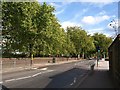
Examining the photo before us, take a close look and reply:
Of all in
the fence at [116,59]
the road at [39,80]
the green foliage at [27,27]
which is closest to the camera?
the fence at [116,59]

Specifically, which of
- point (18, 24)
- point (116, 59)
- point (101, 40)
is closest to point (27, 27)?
point (18, 24)

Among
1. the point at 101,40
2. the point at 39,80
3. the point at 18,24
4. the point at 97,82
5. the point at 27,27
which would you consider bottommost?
the point at 97,82

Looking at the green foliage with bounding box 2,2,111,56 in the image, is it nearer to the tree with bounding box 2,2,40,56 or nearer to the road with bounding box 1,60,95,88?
the tree with bounding box 2,2,40,56

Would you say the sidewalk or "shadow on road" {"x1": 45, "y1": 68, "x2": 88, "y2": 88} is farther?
"shadow on road" {"x1": 45, "y1": 68, "x2": 88, "y2": 88}

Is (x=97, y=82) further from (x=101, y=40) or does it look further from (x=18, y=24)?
(x=101, y=40)

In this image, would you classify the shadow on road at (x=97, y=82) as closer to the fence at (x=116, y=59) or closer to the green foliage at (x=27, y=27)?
the fence at (x=116, y=59)

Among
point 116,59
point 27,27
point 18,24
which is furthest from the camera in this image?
point 27,27

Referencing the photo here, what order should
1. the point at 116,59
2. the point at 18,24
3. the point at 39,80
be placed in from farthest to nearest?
the point at 18,24 → the point at 39,80 → the point at 116,59

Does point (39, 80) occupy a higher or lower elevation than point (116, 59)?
lower

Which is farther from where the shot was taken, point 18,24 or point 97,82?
point 18,24

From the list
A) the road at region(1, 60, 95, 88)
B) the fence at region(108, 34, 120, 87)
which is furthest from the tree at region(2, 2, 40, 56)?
the fence at region(108, 34, 120, 87)

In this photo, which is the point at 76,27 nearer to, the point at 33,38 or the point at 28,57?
the point at 28,57

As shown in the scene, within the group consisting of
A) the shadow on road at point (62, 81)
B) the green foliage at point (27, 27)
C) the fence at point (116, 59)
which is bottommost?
the shadow on road at point (62, 81)

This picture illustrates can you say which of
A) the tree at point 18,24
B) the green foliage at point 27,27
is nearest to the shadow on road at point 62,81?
the tree at point 18,24
